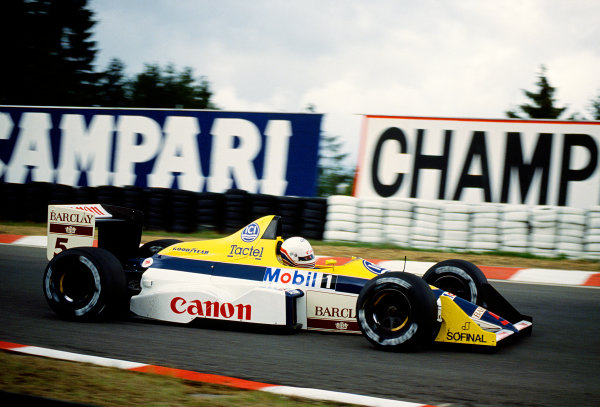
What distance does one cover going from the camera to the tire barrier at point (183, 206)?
12555 mm

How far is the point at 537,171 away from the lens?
39.1ft

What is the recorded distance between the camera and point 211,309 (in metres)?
6.23

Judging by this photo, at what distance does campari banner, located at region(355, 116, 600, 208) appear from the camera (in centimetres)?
1174

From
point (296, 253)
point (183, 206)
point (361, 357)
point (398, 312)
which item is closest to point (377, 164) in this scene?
point (183, 206)

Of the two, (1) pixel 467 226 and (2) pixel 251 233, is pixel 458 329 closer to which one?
(2) pixel 251 233

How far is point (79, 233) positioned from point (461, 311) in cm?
407

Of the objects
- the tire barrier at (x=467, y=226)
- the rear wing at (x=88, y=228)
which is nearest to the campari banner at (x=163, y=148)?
the tire barrier at (x=467, y=226)

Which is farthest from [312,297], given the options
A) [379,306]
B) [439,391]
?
[439,391]

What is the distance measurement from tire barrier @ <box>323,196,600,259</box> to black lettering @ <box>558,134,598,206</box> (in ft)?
3.48

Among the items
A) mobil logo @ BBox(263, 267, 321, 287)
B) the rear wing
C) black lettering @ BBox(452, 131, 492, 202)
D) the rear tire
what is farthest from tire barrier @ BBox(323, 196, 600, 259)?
mobil logo @ BBox(263, 267, 321, 287)

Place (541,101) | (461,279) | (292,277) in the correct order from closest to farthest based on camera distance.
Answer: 1. (292,277)
2. (461,279)
3. (541,101)

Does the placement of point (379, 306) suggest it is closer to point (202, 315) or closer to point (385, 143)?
point (202, 315)

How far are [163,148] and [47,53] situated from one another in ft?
79.4

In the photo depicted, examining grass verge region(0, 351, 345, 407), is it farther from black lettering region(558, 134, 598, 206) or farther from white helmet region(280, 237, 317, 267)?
black lettering region(558, 134, 598, 206)
